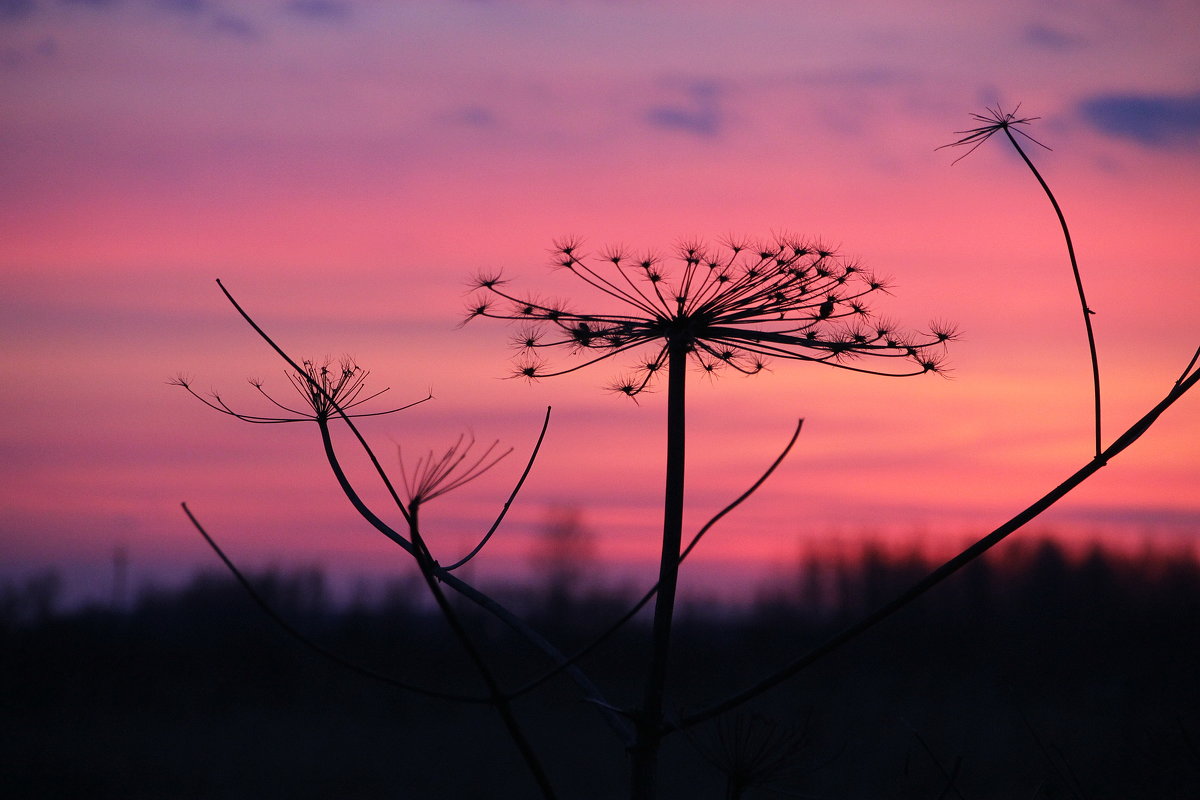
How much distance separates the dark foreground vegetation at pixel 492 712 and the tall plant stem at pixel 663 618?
27.9 metres

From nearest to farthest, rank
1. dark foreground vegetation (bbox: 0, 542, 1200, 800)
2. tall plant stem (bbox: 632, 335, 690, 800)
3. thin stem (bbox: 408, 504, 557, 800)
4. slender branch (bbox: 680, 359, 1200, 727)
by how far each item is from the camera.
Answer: thin stem (bbox: 408, 504, 557, 800)
slender branch (bbox: 680, 359, 1200, 727)
tall plant stem (bbox: 632, 335, 690, 800)
dark foreground vegetation (bbox: 0, 542, 1200, 800)

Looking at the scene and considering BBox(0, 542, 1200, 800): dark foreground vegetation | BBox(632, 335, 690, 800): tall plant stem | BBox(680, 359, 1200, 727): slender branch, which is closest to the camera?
BBox(680, 359, 1200, 727): slender branch

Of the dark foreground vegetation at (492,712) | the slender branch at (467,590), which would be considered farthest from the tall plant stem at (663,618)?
the dark foreground vegetation at (492,712)

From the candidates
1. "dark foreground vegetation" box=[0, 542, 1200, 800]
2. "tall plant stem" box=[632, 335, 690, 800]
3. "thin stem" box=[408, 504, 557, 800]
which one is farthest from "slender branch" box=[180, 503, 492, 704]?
"dark foreground vegetation" box=[0, 542, 1200, 800]

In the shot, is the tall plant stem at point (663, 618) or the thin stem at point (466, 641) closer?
the thin stem at point (466, 641)

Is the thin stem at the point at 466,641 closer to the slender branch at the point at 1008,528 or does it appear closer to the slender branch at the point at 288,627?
the slender branch at the point at 288,627

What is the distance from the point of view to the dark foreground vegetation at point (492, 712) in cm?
3441

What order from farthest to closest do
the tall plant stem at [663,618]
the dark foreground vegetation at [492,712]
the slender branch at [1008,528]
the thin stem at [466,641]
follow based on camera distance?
1. the dark foreground vegetation at [492,712]
2. the tall plant stem at [663,618]
3. the slender branch at [1008,528]
4. the thin stem at [466,641]

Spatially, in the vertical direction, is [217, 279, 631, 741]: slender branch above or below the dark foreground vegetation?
above

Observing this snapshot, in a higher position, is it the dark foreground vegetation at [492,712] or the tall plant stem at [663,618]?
the tall plant stem at [663,618]

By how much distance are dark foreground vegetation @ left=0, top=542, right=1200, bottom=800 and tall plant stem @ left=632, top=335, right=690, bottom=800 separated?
27.9 metres

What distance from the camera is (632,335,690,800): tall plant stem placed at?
2.91 metres

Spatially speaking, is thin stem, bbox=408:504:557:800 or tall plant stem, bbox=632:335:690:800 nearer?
thin stem, bbox=408:504:557:800

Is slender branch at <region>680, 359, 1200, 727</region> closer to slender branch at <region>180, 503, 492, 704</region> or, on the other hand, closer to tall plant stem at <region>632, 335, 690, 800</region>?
tall plant stem at <region>632, 335, 690, 800</region>
